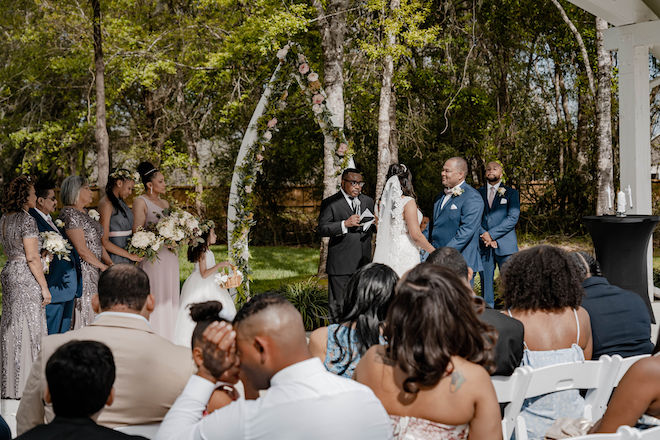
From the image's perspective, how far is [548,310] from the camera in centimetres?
325

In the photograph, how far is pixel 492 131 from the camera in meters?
16.1

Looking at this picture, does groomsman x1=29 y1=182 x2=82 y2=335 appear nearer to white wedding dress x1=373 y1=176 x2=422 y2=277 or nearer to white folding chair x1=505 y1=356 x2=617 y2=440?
white wedding dress x1=373 y1=176 x2=422 y2=277

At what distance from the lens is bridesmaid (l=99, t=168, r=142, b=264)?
6312mm

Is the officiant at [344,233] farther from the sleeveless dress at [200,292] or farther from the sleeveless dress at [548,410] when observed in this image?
the sleeveless dress at [548,410]

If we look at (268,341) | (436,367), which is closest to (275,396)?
(268,341)

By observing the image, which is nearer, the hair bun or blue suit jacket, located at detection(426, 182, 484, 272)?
the hair bun

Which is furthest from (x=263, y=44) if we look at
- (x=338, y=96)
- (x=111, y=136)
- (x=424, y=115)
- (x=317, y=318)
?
(x=111, y=136)

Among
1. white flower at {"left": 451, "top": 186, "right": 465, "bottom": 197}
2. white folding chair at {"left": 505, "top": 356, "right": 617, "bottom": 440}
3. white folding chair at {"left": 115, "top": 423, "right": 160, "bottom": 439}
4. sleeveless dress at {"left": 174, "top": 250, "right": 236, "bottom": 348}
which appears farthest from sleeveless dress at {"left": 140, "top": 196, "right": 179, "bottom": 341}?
white folding chair at {"left": 505, "top": 356, "right": 617, "bottom": 440}

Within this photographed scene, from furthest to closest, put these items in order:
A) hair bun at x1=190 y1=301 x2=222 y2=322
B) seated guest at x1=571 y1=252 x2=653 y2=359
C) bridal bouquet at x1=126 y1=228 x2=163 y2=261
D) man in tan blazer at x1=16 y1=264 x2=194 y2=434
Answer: bridal bouquet at x1=126 y1=228 x2=163 y2=261 → seated guest at x1=571 y1=252 x2=653 y2=359 → man in tan blazer at x1=16 y1=264 x2=194 y2=434 → hair bun at x1=190 y1=301 x2=222 y2=322

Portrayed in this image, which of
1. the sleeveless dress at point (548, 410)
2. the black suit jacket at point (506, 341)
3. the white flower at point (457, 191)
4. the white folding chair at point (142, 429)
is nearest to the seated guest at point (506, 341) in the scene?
the black suit jacket at point (506, 341)

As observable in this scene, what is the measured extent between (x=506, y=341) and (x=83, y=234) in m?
4.38

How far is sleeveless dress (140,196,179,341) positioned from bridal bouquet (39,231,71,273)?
831 millimetres

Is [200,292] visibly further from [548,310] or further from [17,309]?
[548,310]

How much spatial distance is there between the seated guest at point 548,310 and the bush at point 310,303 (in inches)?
168
